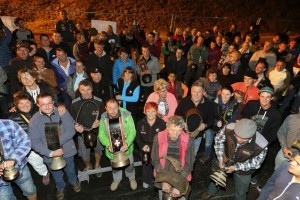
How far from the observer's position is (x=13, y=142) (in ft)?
11.4

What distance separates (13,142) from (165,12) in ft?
64.2

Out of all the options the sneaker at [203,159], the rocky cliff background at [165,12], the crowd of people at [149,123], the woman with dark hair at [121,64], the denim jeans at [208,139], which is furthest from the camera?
the rocky cliff background at [165,12]

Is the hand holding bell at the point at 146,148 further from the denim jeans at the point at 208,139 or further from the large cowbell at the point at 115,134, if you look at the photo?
the denim jeans at the point at 208,139

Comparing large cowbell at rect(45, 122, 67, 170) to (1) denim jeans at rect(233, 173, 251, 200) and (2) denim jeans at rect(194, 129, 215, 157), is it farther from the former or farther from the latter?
(1) denim jeans at rect(233, 173, 251, 200)

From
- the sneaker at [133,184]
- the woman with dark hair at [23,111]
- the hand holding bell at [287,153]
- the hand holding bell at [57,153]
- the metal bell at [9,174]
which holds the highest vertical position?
the woman with dark hair at [23,111]

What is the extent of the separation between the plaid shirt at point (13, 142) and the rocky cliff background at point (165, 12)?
44.6ft

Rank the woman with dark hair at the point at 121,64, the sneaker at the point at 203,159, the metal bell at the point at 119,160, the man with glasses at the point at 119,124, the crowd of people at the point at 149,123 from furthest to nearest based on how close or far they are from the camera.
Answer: the woman with dark hair at the point at 121,64 → the sneaker at the point at 203,159 → the man with glasses at the point at 119,124 → the metal bell at the point at 119,160 → the crowd of people at the point at 149,123

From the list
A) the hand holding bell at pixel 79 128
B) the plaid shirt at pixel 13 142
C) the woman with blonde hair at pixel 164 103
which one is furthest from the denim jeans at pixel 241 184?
the plaid shirt at pixel 13 142

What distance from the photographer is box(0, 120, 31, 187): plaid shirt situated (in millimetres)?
3367

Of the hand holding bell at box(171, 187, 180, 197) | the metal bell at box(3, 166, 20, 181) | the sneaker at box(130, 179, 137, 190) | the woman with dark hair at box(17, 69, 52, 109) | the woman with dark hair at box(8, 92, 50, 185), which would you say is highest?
the woman with dark hair at box(17, 69, 52, 109)

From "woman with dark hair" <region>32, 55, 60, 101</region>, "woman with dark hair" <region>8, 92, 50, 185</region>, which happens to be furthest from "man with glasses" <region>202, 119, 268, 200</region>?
"woman with dark hair" <region>32, 55, 60, 101</region>

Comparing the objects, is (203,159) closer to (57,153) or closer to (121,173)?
(121,173)

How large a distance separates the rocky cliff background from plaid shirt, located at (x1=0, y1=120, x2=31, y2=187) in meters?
13.6

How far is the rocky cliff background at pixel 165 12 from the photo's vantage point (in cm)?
1836
